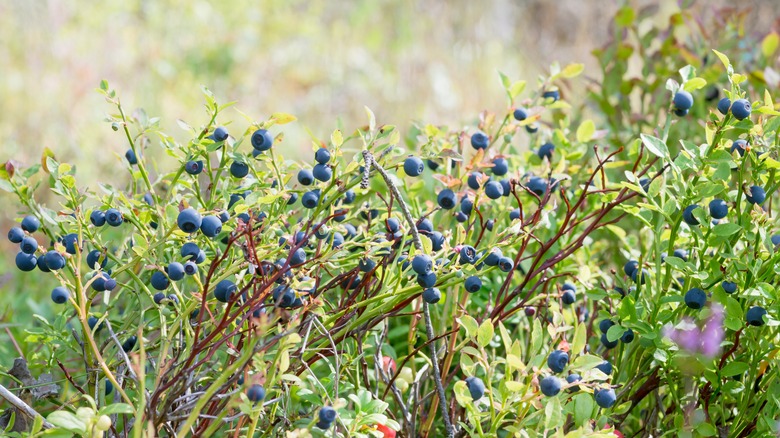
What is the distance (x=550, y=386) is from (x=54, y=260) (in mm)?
694

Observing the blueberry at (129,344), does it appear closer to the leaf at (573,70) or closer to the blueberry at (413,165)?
the blueberry at (413,165)

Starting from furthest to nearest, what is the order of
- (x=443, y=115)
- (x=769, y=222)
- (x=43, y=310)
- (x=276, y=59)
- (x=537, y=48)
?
(x=537, y=48) < (x=276, y=59) < (x=443, y=115) < (x=43, y=310) < (x=769, y=222)

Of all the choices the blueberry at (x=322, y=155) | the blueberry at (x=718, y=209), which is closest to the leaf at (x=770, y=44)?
the blueberry at (x=718, y=209)

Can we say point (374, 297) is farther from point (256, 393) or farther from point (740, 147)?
point (740, 147)

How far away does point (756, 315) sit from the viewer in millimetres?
1222

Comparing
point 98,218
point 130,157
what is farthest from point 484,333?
point 130,157

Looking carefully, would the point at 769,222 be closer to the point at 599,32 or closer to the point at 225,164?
the point at 225,164

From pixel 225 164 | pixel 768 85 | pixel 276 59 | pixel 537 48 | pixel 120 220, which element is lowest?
pixel 120 220

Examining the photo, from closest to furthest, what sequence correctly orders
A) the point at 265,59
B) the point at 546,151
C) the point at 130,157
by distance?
the point at 130,157
the point at 546,151
the point at 265,59

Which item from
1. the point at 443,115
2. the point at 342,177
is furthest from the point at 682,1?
the point at 443,115

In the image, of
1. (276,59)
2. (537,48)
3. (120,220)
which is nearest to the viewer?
(120,220)

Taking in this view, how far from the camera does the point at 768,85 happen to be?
7.09 feet

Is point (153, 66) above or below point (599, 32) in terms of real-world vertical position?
below

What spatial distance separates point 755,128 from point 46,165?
3.50 feet
